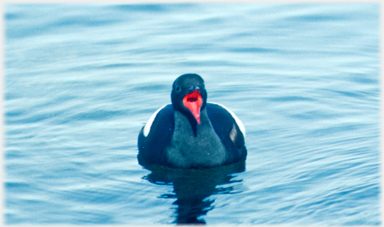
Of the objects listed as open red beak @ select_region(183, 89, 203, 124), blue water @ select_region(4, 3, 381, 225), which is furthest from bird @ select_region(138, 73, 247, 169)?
blue water @ select_region(4, 3, 381, 225)

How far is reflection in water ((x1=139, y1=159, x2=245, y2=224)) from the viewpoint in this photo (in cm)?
761

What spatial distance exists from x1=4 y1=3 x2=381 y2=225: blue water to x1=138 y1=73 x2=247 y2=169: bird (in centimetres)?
21

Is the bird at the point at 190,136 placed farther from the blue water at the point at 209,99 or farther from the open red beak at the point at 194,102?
the blue water at the point at 209,99

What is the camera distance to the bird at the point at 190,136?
8375 millimetres

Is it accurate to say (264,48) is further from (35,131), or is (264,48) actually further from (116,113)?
(35,131)

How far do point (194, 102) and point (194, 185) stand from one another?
1097 millimetres

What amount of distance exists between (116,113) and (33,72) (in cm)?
286

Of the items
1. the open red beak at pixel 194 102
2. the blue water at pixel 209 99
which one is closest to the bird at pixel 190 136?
the open red beak at pixel 194 102

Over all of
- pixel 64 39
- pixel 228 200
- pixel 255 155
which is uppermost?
pixel 64 39

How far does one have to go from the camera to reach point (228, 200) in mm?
7867

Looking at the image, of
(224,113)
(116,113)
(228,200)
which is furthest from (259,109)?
(228,200)

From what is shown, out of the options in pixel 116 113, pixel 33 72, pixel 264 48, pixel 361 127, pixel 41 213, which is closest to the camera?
pixel 41 213

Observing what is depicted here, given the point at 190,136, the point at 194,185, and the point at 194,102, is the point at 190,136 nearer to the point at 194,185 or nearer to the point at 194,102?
the point at 194,102

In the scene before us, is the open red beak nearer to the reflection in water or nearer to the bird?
the bird
